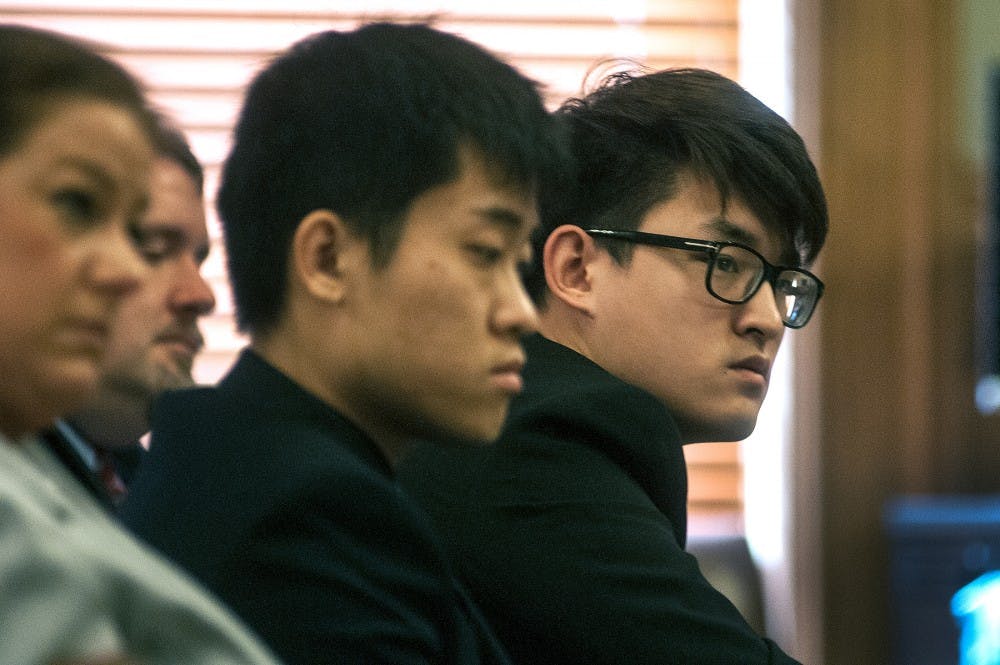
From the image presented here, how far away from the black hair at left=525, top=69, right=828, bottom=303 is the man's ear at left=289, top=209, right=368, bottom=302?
0.46 m

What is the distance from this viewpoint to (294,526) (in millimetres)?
808

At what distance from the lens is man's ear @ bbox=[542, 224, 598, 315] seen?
Answer: 4.57ft

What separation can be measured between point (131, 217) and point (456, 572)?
623mm

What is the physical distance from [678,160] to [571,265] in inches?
6.0

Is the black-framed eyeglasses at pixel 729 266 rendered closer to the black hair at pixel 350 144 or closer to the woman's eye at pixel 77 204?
the black hair at pixel 350 144

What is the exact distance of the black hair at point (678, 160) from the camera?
1.37m

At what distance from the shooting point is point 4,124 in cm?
60

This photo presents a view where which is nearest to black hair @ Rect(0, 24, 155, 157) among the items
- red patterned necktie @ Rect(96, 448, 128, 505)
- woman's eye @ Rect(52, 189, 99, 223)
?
woman's eye @ Rect(52, 189, 99, 223)

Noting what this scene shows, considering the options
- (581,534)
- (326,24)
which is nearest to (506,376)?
(581,534)

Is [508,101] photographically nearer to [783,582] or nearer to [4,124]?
[4,124]

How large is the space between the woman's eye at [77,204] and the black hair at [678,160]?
0.78 meters

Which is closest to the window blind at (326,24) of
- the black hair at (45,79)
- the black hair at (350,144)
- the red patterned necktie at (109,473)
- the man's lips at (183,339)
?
the red patterned necktie at (109,473)

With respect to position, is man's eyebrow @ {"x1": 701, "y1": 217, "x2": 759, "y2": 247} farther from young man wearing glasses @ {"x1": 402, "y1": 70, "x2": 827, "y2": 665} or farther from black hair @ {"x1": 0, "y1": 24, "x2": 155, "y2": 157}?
black hair @ {"x1": 0, "y1": 24, "x2": 155, "y2": 157}

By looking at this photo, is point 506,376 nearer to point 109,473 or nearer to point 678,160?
point 678,160
